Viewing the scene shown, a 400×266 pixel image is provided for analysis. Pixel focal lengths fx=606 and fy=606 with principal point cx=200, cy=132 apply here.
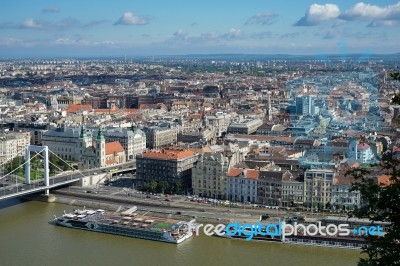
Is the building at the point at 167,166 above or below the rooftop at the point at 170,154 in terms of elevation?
below

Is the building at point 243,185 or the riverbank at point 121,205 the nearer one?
the riverbank at point 121,205

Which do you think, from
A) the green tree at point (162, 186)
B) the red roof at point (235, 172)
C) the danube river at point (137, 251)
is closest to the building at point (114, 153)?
the green tree at point (162, 186)

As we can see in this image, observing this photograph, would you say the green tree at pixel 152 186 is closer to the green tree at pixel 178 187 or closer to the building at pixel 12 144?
the green tree at pixel 178 187

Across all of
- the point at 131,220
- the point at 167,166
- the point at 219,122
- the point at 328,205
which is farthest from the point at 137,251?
the point at 219,122

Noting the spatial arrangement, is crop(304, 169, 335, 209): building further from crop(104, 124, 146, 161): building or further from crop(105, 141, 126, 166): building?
crop(104, 124, 146, 161): building

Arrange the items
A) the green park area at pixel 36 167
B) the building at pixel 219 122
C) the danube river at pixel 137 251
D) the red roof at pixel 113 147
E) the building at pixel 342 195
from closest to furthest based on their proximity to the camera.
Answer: the danube river at pixel 137 251
the building at pixel 342 195
the green park area at pixel 36 167
the red roof at pixel 113 147
the building at pixel 219 122

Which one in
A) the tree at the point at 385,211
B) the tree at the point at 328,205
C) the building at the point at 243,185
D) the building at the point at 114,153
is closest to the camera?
the tree at the point at 385,211
